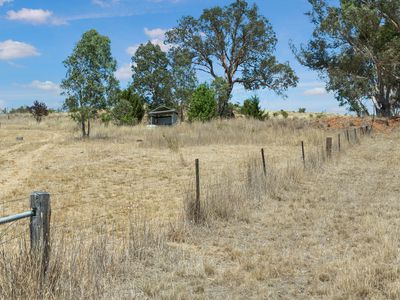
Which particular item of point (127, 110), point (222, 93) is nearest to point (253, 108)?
point (222, 93)

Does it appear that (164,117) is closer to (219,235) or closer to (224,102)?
(224,102)

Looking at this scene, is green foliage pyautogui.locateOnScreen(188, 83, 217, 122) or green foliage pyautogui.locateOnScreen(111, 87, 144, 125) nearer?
green foliage pyautogui.locateOnScreen(111, 87, 144, 125)

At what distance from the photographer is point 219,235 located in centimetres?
752

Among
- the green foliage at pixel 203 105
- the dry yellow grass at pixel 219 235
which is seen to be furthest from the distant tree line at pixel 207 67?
the dry yellow grass at pixel 219 235

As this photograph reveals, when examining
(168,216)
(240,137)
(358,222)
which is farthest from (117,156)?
(358,222)

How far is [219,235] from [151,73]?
5926 centimetres

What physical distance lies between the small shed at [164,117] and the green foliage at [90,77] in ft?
59.1

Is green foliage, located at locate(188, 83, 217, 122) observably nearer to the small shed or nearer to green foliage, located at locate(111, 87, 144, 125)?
the small shed

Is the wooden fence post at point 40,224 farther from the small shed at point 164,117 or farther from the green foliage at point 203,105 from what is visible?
the small shed at point 164,117

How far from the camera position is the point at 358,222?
26.4ft

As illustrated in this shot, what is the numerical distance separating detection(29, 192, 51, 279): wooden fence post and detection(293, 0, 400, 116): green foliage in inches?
1422

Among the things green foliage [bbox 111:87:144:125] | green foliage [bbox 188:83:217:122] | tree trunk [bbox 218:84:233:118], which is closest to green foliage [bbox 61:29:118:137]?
green foliage [bbox 111:87:144:125]

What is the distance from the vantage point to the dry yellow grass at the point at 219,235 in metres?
4.91

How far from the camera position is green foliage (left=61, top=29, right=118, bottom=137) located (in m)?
32.4
